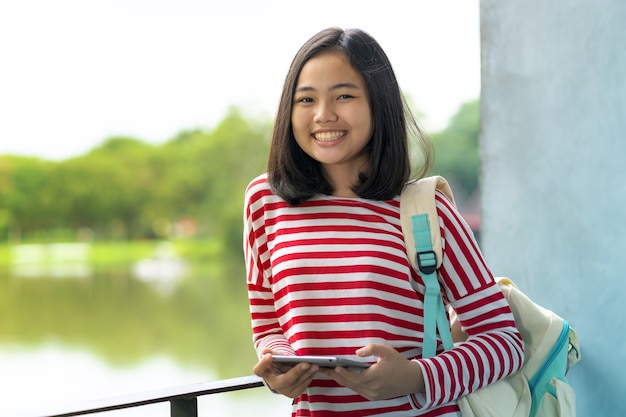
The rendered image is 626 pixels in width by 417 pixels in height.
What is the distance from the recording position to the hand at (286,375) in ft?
2.29

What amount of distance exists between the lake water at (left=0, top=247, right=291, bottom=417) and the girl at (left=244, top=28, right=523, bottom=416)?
7074mm

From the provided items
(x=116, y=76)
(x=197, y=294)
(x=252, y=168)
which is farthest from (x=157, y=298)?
(x=116, y=76)

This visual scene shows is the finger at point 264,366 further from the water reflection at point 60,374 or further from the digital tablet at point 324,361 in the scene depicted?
the water reflection at point 60,374

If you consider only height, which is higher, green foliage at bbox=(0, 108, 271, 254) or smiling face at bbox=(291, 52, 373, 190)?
green foliage at bbox=(0, 108, 271, 254)

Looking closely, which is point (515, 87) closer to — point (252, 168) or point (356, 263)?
point (356, 263)

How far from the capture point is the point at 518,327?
82 centimetres

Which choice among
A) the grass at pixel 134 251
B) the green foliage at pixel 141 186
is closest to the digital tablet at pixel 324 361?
the green foliage at pixel 141 186

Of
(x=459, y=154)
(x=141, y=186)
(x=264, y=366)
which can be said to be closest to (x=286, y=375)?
(x=264, y=366)

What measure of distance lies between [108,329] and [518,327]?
7603mm

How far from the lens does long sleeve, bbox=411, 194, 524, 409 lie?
2.43 feet

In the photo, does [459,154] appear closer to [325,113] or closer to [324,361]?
[325,113]

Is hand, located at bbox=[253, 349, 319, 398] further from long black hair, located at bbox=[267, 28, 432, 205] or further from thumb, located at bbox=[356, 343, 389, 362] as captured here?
long black hair, located at bbox=[267, 28, 432, 205]

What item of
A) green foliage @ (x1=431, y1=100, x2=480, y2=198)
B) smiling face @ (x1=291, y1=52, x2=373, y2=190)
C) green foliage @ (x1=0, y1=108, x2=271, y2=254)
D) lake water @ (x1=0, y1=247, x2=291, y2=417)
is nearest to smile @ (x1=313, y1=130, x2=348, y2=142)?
smiling face @ (x1=291, y1=52, x2=373, y2=190)

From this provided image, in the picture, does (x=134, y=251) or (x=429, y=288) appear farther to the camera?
(x=134, y=251)
